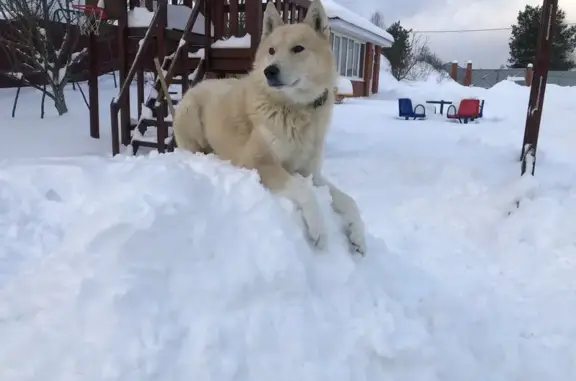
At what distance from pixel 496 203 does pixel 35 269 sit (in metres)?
3.98

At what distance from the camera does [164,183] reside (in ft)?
6.76

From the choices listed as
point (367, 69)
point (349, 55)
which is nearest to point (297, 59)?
point (349, 55)

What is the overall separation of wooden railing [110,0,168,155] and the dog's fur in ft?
10.1

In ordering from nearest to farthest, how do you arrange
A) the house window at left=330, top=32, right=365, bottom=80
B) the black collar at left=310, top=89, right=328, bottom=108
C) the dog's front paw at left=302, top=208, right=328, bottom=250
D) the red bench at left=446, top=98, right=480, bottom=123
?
the dog's front paw at left=302, top=208, right=328, bottom=250, the black collar at left=310, top=89, right=328, bottom=108, the red bench at left=446, top=98, right=480, bottom=123, the house window at left=330, top=32, right=365, bottom=80

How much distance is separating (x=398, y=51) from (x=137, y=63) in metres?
24.5

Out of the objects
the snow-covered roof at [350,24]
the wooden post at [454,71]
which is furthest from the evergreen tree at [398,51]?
the snow-covered roof at [350,24]

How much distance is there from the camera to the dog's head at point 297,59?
8.20 ft

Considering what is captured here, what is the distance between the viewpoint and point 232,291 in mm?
1758

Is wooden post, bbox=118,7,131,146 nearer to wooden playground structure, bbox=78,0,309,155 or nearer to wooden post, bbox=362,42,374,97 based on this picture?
wooden playground structure, bbox=78,0,309,155

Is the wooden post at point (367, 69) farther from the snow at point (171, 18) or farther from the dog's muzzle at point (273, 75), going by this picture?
the dog's muzzle at point (273, 75)

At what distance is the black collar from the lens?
260 centimetres

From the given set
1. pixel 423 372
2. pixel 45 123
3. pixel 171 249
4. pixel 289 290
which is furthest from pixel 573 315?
pixel 45 123

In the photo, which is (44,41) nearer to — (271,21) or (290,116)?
(271,21)

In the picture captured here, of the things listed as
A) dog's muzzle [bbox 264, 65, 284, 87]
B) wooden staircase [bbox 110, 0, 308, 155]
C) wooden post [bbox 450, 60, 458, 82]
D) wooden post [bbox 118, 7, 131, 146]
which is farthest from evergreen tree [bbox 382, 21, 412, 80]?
dog's muzzle [bbox 264, 65, 284, 87]
